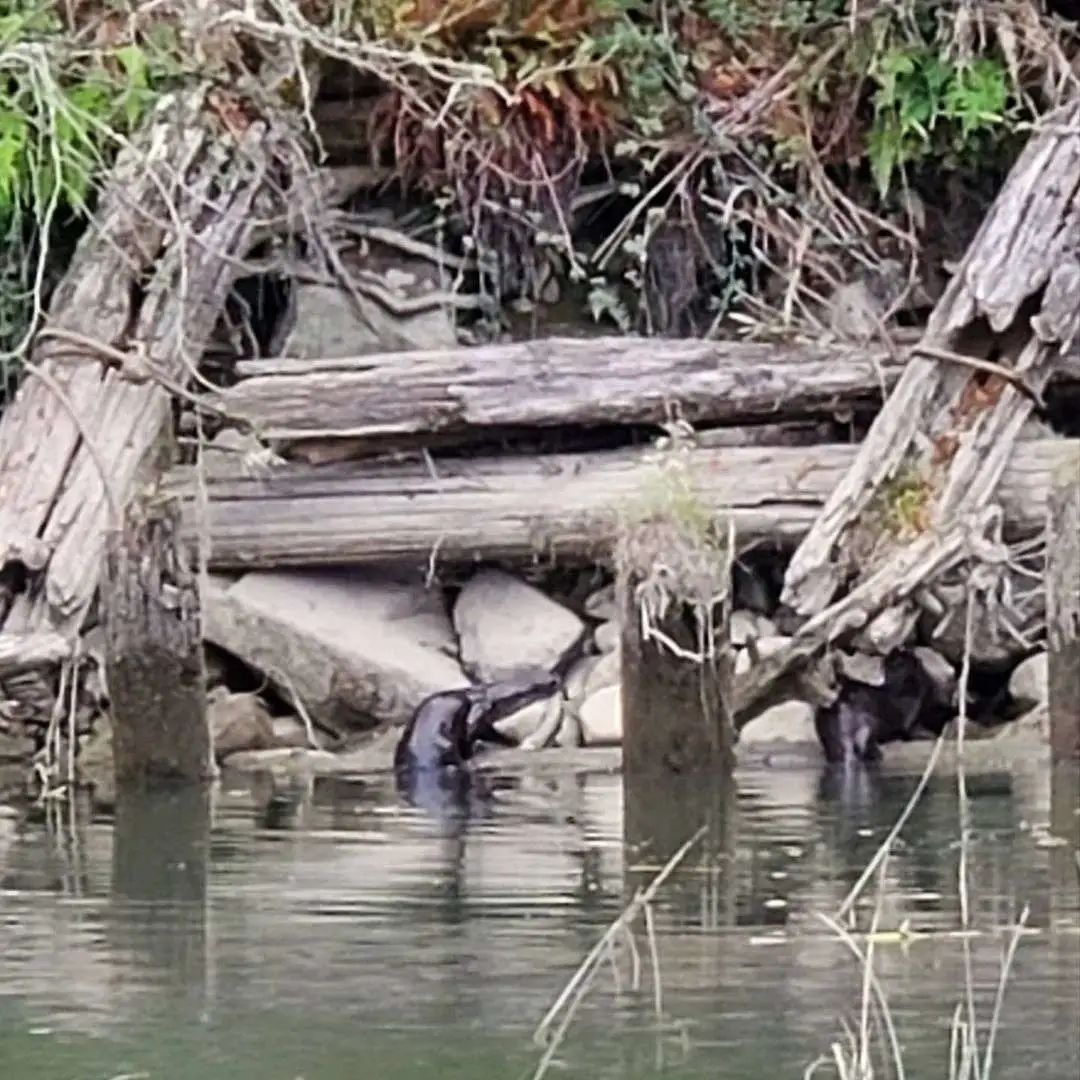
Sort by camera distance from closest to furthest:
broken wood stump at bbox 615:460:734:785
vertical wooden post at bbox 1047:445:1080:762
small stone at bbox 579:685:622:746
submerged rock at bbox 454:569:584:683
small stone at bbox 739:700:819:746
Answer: broken wood stump at bbox 615:460:734:785 < vertical wooden post at bbox 1047:445:1080:762 < small stone at bbox 739:700:819:746 < small stone at bbox 579:685:622:746 < submerged rock at bbox 454:569:584:683

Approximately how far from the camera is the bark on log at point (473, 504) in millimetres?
13180

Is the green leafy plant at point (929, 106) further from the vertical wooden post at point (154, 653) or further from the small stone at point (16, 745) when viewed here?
the small stone at point (16, 745)

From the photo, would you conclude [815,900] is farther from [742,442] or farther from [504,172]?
[504,172]

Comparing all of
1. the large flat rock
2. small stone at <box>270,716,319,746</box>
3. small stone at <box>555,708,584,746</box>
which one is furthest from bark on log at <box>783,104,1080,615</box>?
small stone at <box>270,716,319,746</box>

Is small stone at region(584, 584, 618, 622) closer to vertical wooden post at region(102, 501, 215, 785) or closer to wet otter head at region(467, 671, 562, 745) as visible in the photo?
wet otter head at region(467, 671, 562, 745)

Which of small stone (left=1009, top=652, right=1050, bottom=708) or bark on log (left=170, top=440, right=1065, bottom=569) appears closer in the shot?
small stone (left=1009, top=652, right=1050, bottom=708)

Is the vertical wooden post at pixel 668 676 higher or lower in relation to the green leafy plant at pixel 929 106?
lower

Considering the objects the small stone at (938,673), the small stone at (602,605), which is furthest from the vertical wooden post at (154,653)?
the small stone at (938,673)

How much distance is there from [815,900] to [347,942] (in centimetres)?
136

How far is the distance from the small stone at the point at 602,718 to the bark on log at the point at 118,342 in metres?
2.02

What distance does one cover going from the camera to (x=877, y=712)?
12.4 metres

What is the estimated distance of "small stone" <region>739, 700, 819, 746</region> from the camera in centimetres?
1237

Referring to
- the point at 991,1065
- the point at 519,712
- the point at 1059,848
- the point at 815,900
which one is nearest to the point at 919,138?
the point at 519,712

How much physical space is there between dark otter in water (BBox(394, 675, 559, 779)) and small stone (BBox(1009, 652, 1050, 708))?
1.87 m
